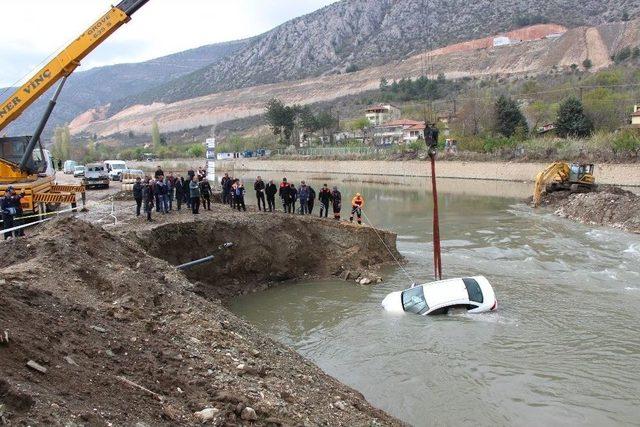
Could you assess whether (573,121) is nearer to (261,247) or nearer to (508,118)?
(508,118)

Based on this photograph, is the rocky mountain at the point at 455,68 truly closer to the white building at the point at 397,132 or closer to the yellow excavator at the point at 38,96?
the white building at the point at 397,132

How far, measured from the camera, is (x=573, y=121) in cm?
6469

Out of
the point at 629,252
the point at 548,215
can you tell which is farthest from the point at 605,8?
the point at 629,252

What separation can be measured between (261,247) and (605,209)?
21.4 metres

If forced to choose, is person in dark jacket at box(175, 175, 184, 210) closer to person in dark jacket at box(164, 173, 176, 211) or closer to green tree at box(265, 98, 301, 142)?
person in dark jacket at box(164, 173, 176, 211)

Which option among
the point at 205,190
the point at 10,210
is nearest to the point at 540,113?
the point at 205,190

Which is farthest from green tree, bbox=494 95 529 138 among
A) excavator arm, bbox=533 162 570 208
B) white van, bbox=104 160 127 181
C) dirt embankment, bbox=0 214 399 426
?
dirt embankment, bbox=0 214 399 426

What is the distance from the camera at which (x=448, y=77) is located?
14238cm

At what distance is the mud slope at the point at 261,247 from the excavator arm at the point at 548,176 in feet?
66.8

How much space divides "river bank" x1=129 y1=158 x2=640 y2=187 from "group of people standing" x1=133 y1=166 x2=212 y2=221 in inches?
1605

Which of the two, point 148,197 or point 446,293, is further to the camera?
point 148,197

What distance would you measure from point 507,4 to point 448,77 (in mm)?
57699

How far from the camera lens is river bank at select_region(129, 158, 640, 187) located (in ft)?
164

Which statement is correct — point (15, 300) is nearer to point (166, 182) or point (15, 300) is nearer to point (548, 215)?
point (166, 182)
